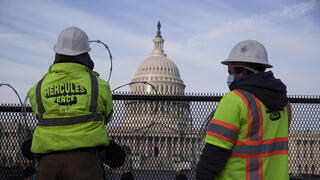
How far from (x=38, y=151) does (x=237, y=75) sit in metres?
1.69

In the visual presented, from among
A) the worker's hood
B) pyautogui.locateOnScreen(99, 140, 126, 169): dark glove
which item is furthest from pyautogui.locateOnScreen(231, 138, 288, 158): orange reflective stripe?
pyautogui.locateOnScreen(99, 140, 126, 169): dark glove

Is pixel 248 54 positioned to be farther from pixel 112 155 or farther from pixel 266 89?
pixel 112 155

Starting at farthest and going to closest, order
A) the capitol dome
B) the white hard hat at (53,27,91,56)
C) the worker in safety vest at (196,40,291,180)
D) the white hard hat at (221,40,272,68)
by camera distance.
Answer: the capitol dome, the white hard hat at (53,27,91,56), the white hard hat at (221,40,272,68), the worker in safety vest at (196,40,291,180)

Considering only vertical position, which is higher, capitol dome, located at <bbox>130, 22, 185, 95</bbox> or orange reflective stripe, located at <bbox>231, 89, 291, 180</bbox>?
capitol dome, located at <bbox>130, 22, 185, 95</bbox>

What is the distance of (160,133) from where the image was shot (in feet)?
18.7

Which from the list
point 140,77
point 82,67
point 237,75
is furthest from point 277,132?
point 140,77

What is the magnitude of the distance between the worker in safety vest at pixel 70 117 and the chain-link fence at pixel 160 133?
227 centimetres

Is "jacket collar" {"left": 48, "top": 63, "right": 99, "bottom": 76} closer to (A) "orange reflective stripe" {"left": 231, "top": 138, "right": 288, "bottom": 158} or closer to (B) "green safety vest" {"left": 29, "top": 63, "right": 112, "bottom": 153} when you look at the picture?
(B) "green safety vest" {"left": 29, "top": 63, "right": 112, "bottom": 153}

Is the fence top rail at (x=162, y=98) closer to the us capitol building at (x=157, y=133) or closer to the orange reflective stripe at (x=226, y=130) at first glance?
the us capitol building at (x=157, y=133)

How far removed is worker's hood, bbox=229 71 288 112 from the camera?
273cm

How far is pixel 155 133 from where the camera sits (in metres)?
5.72

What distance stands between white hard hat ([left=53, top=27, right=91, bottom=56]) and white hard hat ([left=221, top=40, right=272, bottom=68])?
1.21 meters

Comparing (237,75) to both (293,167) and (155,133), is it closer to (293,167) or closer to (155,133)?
(155,133)

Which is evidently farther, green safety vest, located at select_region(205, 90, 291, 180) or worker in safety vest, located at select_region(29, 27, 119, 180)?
worker in safety vest, located at select_region(29, 27, 119, 180)
